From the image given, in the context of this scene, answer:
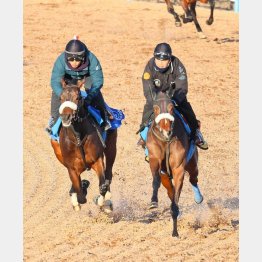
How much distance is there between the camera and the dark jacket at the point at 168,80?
48.3 ft

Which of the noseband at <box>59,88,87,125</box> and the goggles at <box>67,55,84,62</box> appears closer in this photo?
the noseband at <box>59,88,87,125</box>

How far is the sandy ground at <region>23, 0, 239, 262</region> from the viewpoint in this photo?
1484 cm

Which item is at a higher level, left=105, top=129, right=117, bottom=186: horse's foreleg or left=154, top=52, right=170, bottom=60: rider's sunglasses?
left=154, top=52, right=170, bottom=60: rider's sunglasses

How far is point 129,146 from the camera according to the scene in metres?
20.8

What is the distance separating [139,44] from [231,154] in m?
10.6

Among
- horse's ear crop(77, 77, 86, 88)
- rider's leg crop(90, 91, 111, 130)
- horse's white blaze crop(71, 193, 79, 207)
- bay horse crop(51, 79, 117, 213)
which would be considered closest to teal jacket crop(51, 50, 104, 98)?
rider's leg crop(90, 91, 111, 130)

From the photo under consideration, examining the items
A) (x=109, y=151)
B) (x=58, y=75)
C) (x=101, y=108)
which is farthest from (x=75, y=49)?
(x=109, y=151)

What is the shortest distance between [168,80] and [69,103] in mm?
2098

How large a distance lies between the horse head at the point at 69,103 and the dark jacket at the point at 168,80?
57.3 inches

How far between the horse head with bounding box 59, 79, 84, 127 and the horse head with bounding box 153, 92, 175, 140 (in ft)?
3.46

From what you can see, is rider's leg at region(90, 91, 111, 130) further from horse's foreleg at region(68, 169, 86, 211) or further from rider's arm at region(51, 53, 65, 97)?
horse's foreleg at region(68, 169, 86, 211)

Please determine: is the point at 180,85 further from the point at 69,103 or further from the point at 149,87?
the point at 69,103

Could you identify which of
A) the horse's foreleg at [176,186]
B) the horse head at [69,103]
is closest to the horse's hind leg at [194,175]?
the horse's foreleg at [176,186]

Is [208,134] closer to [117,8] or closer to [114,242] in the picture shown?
[114,242]
